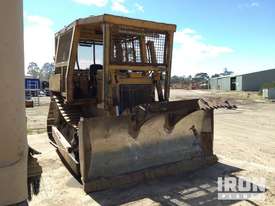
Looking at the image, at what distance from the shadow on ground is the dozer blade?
190 millimetres

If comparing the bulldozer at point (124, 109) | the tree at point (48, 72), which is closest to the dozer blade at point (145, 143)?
the bulldozer at point (124, 109)

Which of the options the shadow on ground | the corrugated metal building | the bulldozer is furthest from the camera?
the corrugated metal building

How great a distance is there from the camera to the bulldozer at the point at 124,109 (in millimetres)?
5303

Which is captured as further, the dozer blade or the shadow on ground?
the dozer blade

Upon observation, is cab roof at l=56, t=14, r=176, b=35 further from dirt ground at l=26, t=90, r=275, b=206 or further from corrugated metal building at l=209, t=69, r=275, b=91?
corrugated metal building at l=209, t=69, r=275, b=91

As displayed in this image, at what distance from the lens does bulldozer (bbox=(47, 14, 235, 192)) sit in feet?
17.4

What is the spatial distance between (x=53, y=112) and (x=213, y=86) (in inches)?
2320

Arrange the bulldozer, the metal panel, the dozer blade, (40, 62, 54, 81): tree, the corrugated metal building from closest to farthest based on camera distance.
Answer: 1. the dozer blade
2. the bulldozer
3. (40, 62, 54, 81): tree
4. the corrugated metal building
5. the metal panel

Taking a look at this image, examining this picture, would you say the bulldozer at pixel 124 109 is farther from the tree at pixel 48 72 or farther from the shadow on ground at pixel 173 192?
the tree at pixel 48 72

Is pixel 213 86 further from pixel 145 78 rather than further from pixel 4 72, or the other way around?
pixel 4 72

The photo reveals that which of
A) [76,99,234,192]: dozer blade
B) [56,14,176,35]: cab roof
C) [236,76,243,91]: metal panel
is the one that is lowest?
[76,99,234,192]: dozer blade

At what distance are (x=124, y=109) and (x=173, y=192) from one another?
6.02ft

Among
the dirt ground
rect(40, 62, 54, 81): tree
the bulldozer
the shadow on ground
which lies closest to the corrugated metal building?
rect(40, 62, 54, 81): tree

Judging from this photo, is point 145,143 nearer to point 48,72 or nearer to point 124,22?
point 124,22
